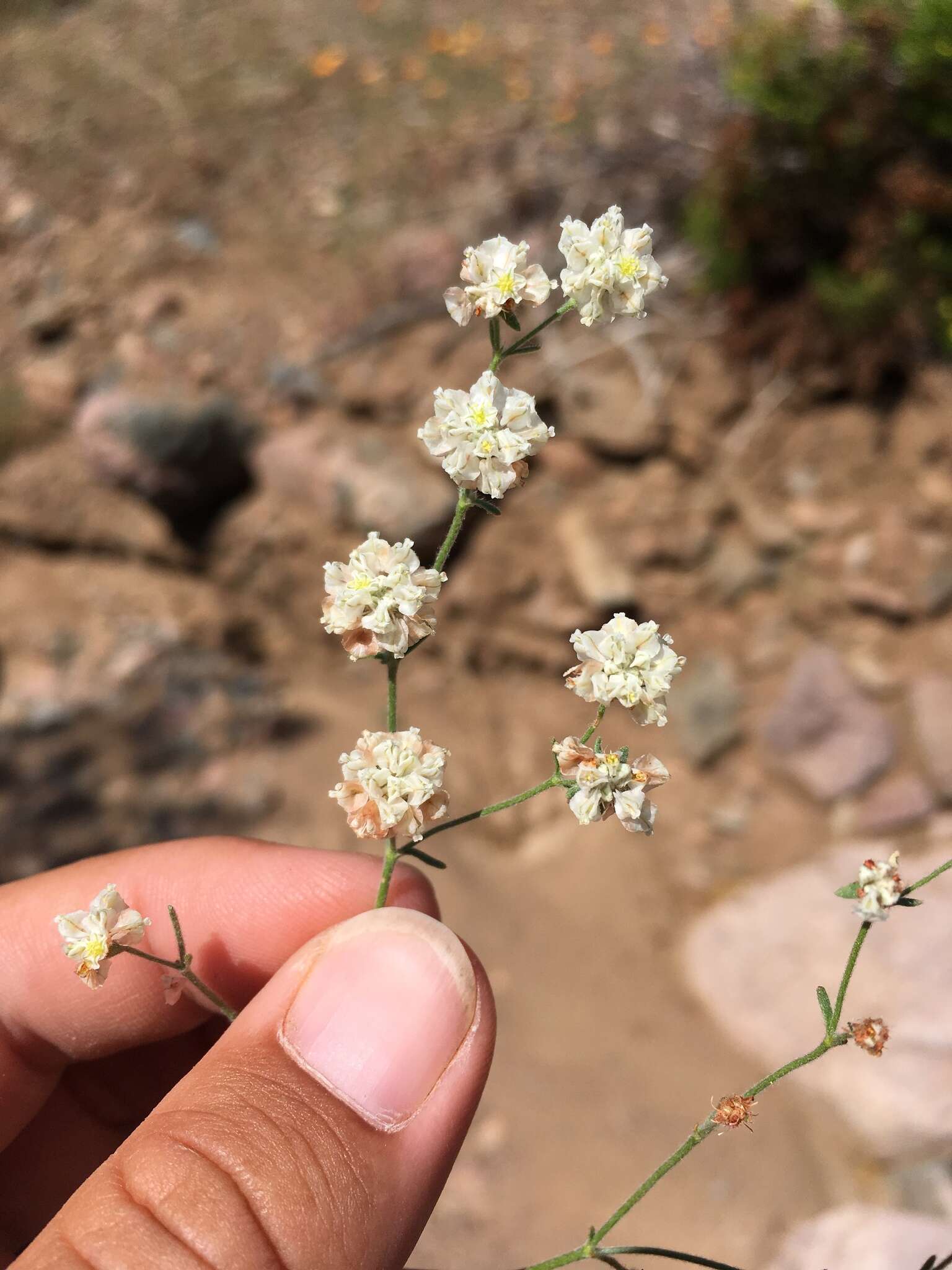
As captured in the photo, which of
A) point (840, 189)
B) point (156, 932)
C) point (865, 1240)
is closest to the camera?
point (156, 932)

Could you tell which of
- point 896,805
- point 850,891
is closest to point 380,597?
point 850,891

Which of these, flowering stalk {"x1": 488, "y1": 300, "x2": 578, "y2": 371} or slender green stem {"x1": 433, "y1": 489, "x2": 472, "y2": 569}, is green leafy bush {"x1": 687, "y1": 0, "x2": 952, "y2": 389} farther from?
slender green stem {"x1": 433, "y1": 489, "x2": 472, "y2": 569}

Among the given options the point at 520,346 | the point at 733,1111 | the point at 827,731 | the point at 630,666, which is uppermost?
the point at 520,346

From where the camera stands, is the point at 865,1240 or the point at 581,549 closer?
the point at 865,1240

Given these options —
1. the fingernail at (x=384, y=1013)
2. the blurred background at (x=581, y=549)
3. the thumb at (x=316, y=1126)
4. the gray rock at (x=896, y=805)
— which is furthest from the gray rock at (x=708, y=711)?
the fingernail at (x=384, y=1013)

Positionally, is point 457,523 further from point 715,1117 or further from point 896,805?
point 896,805

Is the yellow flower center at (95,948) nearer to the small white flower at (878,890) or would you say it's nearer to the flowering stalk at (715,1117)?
the flowering stalk at (715,1117)
